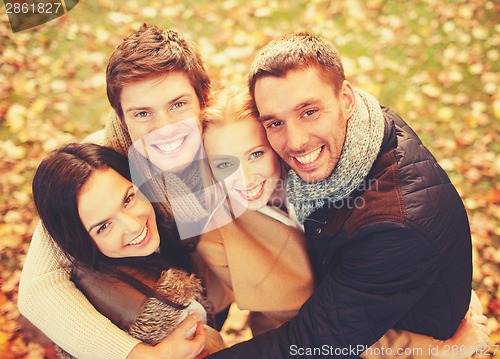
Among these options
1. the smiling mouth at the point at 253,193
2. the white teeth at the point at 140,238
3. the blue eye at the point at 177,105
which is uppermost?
the blue eye at the point at 177,105

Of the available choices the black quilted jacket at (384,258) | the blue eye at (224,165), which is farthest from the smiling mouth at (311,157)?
the blue eye at (224,165)

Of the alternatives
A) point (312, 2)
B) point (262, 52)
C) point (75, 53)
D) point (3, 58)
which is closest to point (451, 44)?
point (312, 2)

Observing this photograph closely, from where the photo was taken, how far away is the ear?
1.94 meters

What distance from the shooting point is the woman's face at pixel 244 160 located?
2.02 meters

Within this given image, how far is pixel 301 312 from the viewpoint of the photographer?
1.98m

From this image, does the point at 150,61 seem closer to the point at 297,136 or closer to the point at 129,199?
the point at 129,199

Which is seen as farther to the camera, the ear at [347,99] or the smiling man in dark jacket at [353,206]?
the ear at [347,99]

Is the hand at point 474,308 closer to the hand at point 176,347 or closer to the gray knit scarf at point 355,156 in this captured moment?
the gray knit scarf at point 355,156

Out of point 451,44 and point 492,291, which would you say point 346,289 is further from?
point 451,44

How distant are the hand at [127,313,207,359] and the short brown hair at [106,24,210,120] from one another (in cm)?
102

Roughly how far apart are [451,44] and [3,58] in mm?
4091
